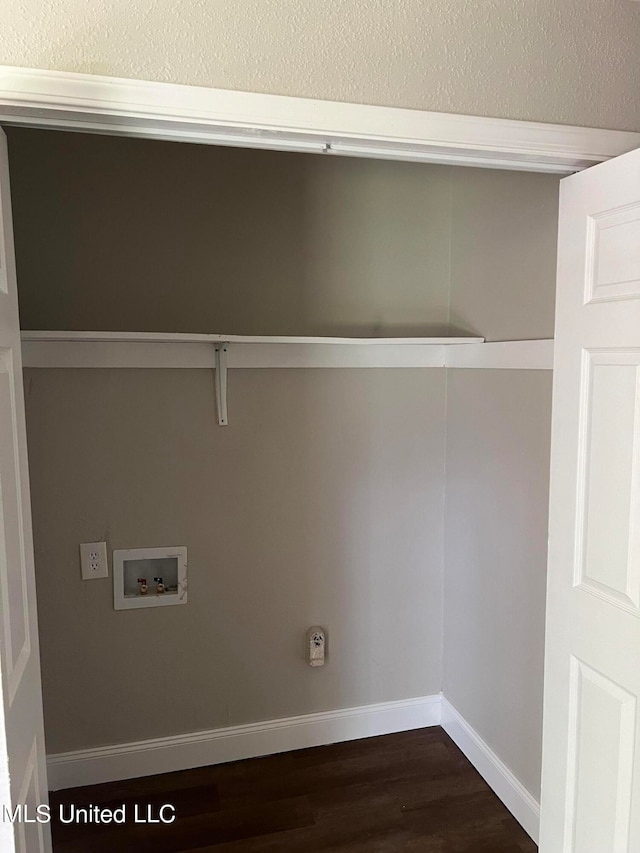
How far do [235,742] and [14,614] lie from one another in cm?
160

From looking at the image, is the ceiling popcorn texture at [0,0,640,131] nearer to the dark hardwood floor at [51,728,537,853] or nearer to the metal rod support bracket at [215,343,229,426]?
the metal rod support bracket at [215,343,229,426]

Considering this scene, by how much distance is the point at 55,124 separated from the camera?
3.90 ft

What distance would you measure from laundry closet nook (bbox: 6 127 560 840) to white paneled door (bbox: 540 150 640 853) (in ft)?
1.56

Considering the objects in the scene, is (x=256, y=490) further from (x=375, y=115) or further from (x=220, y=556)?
(x=375, y=115)

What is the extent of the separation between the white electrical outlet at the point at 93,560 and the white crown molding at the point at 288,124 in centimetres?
152

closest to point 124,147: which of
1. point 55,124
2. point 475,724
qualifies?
point 55,124

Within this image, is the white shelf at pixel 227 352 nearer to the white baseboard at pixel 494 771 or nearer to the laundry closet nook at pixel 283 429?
the laundry closet nook at pixel 283 429

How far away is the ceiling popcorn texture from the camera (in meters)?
1.13

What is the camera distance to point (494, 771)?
2.38 metres

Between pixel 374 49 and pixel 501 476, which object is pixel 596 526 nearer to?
pixel 501 476

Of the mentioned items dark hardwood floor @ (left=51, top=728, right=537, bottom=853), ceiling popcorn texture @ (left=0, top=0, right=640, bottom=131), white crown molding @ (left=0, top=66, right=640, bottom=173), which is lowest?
dark hardwood floor @ (left=51, top=728, right=537, bottom=853)

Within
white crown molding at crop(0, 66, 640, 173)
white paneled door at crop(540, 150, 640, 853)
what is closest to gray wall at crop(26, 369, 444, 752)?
white paneled door at crop(540, 150, 640, 853)

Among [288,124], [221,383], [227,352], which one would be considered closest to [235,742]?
[221,383]

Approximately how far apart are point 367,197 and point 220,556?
4.85 ft
